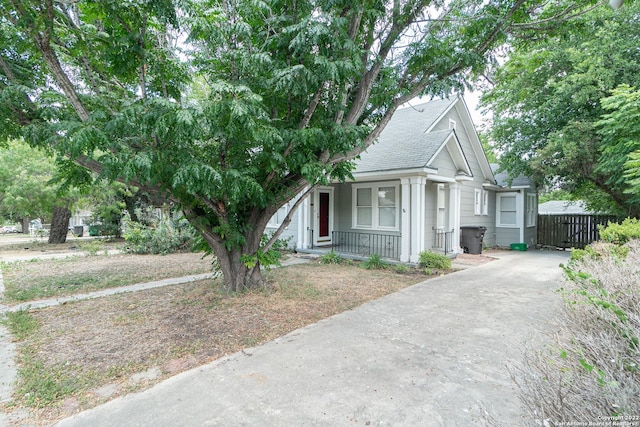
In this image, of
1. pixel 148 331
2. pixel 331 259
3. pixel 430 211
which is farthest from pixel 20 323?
pixel 430 211

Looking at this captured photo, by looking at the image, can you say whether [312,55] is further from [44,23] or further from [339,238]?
[339,238]

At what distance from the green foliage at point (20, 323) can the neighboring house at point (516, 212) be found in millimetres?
15449

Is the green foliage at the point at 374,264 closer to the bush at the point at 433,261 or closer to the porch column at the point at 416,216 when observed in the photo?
the porch column at the point at 416,216

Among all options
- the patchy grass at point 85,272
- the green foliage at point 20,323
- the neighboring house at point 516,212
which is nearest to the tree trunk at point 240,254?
the patchy grass at point 85,272

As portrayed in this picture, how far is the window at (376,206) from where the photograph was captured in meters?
10.7

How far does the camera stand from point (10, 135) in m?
4.50

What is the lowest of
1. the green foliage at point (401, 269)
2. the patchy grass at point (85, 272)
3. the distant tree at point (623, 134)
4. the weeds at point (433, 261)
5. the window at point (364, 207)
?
the patchy grass at point (85, 272)

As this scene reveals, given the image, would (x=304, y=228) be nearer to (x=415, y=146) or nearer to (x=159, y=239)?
(x=415, y=146)

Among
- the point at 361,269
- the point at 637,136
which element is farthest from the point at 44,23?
the point at 637,136

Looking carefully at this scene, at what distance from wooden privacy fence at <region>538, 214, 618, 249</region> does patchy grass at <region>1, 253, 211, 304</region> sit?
1485 centimetres

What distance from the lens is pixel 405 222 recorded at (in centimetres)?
948

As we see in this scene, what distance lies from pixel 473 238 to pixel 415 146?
4522 millimetres

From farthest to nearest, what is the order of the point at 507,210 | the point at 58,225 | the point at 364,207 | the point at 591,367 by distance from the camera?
1. the point at 58,225
2. the point at 507,210
3. the point at 364,207
4. the point at 591,367

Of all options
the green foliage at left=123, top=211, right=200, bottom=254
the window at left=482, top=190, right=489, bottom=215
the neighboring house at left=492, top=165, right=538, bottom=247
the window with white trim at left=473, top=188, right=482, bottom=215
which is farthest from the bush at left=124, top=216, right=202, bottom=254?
the neighboring house at left=492, top=165, right=538, bottom=247
